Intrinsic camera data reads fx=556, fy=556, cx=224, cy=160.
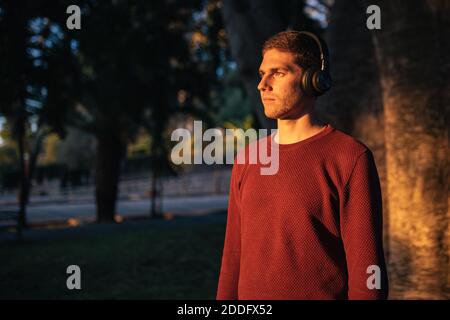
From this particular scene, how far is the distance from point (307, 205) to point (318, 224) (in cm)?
10

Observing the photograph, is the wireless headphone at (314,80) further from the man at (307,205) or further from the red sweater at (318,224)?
the red sweater at (318,224)

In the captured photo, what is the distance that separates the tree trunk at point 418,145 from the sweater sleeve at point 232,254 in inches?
121

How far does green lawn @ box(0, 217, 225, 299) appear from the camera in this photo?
8.94 meters

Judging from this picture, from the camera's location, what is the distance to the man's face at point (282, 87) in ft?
8.08

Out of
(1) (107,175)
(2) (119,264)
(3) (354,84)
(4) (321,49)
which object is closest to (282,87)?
(4) (321,49)

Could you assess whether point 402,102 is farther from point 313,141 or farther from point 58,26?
point 58,26

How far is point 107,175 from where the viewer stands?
64.0 ft

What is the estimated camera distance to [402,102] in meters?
5.50

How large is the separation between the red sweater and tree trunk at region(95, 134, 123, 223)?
56.1ft

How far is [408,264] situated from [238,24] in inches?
192

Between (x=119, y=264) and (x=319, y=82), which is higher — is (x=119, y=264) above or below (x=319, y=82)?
below

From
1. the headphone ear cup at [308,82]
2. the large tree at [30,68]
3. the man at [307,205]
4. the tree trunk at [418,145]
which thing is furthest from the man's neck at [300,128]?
the large tree at [30,68]

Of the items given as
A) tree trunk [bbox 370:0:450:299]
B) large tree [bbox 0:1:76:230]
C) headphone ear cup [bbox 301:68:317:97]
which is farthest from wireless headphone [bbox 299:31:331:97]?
large tree [bbox 0:1:76:230]

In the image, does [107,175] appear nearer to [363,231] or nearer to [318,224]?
[318,224]
